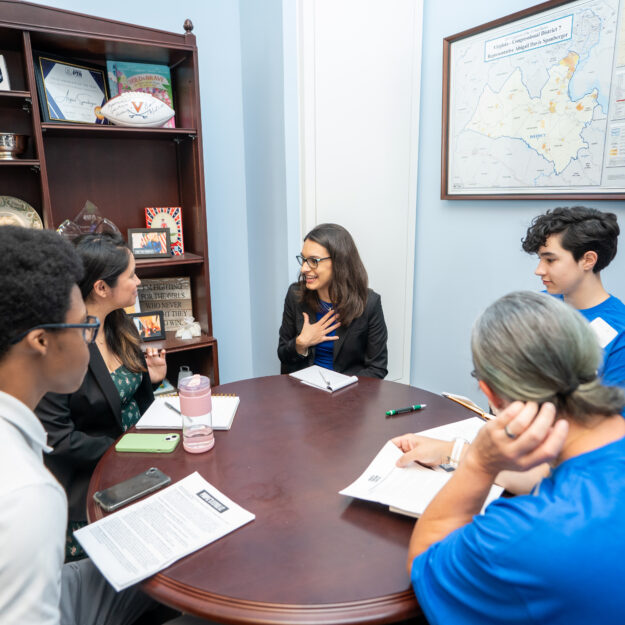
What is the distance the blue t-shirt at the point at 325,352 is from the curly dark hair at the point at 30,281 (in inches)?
57.4

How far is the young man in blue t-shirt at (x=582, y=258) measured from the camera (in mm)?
1615

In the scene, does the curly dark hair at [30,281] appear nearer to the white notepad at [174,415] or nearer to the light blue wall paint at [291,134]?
the white notepad at [174,415]

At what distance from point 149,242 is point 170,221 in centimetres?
21

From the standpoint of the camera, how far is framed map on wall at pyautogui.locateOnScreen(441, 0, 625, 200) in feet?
6.21

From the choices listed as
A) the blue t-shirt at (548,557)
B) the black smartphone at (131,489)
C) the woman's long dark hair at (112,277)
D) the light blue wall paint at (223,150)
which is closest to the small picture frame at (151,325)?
the light blue wall paint at (223,150)

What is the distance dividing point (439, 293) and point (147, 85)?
184 cm

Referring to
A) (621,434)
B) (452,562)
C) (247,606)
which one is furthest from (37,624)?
(621,434)

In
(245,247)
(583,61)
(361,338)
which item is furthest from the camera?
(245,247)

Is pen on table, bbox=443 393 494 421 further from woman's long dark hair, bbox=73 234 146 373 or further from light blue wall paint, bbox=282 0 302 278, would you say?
light blue wall paint, bbox=282 0 302 278

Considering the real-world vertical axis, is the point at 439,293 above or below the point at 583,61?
below

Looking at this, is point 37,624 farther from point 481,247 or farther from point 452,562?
point 481,247

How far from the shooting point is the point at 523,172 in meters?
2.22

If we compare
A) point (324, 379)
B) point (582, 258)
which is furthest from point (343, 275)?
point (582, 258)

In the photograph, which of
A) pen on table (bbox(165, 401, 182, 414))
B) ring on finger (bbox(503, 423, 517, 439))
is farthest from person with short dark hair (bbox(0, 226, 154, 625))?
ring on finger (bbox(503, 423, 517, 439))
